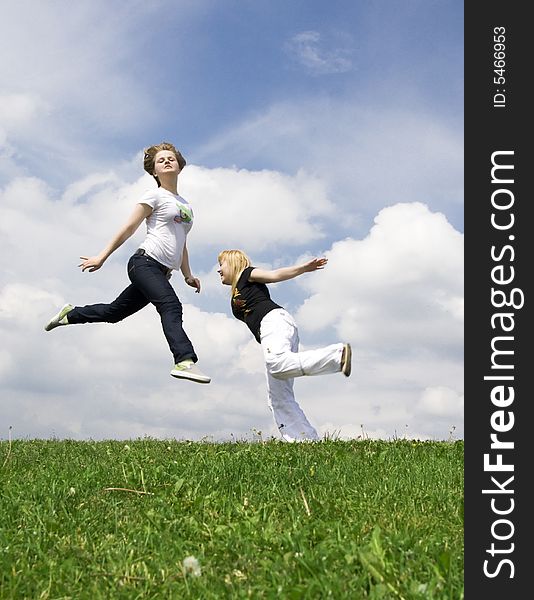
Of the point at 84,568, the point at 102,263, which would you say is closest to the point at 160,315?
the point at 102,263

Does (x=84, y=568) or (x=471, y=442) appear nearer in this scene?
(x=471, y=442)

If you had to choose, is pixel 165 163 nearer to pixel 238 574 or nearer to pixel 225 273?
pixel 225 273

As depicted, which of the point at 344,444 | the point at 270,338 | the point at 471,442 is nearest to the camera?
the point at 471,442

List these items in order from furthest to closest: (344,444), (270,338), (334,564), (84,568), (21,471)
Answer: (270,338)
(344,444)
(21,471)
(84,568)
(334,564)

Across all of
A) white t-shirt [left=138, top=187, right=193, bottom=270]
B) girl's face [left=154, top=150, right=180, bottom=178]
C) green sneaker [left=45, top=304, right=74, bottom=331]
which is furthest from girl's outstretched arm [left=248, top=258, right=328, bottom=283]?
green sneaker [left=45, top=304, right=74, bottom=331]

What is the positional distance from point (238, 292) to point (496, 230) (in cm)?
673

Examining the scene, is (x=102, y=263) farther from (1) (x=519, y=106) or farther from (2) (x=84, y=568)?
(1) (x=519, y=106)

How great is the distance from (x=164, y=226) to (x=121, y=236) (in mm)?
602

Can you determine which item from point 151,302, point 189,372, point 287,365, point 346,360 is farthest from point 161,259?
point 346,360

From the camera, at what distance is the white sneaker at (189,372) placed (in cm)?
958

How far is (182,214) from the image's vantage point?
417 inches

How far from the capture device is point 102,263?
33.7 feet

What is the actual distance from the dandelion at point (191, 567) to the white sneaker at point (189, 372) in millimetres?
5315

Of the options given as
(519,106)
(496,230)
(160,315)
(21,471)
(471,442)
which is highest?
(160,315)
